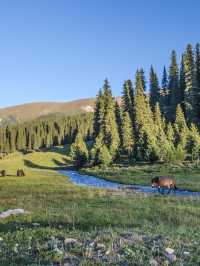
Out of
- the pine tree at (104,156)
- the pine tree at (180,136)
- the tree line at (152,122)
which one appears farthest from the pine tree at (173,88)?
the pine tree at (104,156)

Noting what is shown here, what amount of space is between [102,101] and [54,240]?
79209mm

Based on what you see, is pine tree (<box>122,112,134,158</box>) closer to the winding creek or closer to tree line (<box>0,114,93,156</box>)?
the winding creek

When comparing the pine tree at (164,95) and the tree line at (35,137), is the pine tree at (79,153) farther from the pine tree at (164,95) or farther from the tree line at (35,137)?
the tree line at (35,137)

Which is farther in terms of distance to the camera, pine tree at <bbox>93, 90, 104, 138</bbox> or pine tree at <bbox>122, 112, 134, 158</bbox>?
pine tree at <bbox>93, 90, 104, 138</bbox>

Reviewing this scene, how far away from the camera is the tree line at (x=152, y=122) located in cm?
6569

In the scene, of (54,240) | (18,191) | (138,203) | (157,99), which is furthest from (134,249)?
(157,99)

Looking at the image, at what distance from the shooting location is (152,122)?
7538cm

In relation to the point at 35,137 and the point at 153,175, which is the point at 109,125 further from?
the point at 35,137

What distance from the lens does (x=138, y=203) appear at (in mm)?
22688

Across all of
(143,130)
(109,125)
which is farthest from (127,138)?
(143,130)

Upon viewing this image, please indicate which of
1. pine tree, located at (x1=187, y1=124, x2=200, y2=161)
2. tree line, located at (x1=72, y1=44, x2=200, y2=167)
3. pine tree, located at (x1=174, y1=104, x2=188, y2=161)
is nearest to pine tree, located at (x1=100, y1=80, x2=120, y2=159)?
tree line, located at (x1=72, y1=44, x2=200, y2=167)

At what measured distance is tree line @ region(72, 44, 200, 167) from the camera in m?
65.7

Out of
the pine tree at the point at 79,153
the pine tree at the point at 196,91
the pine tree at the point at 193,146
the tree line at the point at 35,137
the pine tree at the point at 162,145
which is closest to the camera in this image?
the pine tree at the point at 193,146

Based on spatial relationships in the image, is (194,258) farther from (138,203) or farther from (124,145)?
(124,145)
